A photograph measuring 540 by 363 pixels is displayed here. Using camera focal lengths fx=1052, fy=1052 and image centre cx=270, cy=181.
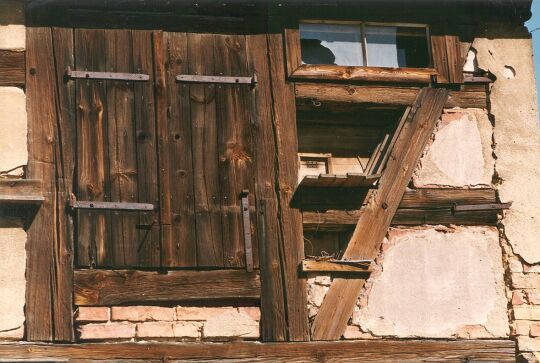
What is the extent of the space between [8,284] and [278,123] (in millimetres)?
2412

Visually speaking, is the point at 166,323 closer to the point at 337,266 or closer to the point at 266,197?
the point at 266,197

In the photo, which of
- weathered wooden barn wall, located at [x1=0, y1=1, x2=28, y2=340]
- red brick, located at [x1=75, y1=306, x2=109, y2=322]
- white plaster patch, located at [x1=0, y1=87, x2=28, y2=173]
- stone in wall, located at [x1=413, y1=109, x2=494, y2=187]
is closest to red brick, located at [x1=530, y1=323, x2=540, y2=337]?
stone in wall, located at [x1=413, y1=109, x2=494, y2=187]

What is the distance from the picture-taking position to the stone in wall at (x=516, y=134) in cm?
850

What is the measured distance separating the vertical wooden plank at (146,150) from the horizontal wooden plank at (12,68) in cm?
85

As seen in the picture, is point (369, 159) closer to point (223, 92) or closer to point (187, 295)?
point (223, 92)

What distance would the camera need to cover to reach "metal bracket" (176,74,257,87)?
820 cm

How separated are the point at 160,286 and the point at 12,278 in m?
1.07

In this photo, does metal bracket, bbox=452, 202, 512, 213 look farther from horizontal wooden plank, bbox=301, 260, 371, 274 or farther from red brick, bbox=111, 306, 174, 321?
red brick, bbox=111, 306, 174, 321

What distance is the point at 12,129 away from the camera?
786cm

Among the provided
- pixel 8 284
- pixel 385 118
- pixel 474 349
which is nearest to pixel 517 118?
pixel 385 118

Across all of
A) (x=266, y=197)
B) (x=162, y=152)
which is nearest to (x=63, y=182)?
(x=162, y=152)

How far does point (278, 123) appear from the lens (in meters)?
8.33

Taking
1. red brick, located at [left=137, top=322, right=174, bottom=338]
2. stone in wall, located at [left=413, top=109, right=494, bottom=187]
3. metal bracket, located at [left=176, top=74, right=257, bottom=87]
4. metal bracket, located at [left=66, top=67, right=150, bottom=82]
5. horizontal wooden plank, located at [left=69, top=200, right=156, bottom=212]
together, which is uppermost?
metal bracket, located at [left=66, top=67, right=150, bottom=82]

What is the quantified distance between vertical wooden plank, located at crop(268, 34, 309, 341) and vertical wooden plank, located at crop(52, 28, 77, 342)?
62.6 inches
